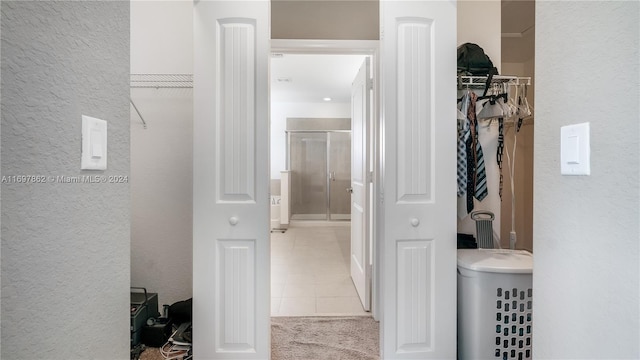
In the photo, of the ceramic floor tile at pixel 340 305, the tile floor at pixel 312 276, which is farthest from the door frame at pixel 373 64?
the tile floor at pixel 312 276

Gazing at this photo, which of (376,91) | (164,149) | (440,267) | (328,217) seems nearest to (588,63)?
(440,267)

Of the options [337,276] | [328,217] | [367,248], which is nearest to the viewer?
[367,248]

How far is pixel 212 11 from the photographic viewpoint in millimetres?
1695

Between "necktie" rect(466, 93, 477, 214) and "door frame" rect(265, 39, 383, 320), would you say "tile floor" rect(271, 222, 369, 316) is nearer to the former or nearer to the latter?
"door frame" rect(265, 39, 383, 320)

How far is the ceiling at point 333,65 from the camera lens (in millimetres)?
3305

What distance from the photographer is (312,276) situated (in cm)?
361

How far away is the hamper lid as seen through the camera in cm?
162

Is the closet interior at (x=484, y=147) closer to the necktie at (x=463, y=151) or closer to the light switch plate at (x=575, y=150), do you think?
the necktie at (x=463, y=151)

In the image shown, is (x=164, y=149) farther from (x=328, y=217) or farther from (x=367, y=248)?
(x=328, y=217)

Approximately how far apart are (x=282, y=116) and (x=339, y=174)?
5.90ft

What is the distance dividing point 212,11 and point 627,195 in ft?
6.09

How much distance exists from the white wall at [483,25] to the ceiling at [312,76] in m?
1.86

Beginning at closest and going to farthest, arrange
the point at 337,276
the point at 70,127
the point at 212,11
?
1. the point at 70,127
2. the point at 212,11
3. the point at 337,276

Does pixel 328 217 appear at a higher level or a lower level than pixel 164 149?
lower
